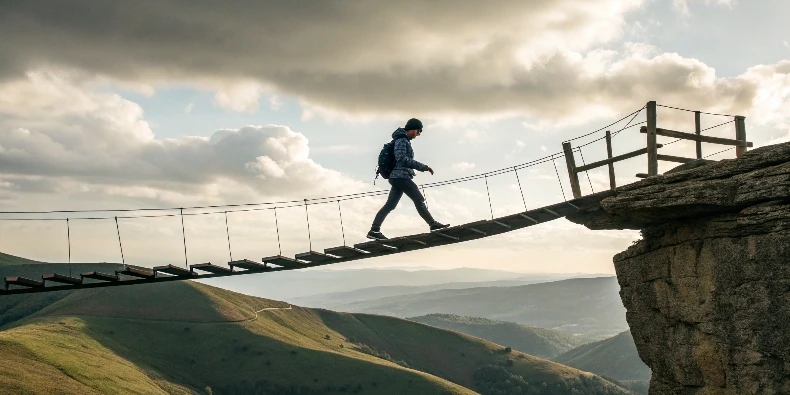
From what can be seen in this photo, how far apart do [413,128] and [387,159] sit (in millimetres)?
1235

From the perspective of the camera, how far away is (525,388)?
18700 centimetres

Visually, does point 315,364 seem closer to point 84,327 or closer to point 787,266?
point 84,327

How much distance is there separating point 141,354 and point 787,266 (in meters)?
160

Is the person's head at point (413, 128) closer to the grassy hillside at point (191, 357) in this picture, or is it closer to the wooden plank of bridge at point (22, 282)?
the wooden plank of bridge at point (22, 282)

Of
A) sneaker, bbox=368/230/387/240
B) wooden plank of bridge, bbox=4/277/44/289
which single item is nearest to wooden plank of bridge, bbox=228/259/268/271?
sneaker, bbox=368/230/387/240

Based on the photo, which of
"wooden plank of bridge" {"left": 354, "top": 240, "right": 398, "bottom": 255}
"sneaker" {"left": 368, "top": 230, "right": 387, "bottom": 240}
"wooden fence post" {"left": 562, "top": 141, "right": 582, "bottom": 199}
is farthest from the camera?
"wooden fence post" {"left": 562, "top": 141, "right": 582, "bottom": 199}

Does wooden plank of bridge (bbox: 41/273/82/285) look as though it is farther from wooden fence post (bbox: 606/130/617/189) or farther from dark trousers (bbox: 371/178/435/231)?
wooden fence post (bbox: 606/130/617/189)

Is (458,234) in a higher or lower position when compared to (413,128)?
lower

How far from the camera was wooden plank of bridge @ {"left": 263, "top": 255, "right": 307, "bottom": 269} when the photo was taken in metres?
20.0

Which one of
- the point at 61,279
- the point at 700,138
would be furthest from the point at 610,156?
the point at 61,279

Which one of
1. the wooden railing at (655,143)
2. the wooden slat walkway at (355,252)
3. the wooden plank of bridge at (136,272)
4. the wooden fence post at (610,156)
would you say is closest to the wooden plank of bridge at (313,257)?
the wooden slat walkway at (355,252)

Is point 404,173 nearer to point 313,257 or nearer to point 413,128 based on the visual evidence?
point 413,128

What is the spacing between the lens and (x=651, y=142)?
834 inches

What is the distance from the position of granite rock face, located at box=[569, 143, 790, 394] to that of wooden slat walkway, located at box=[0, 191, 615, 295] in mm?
2054
